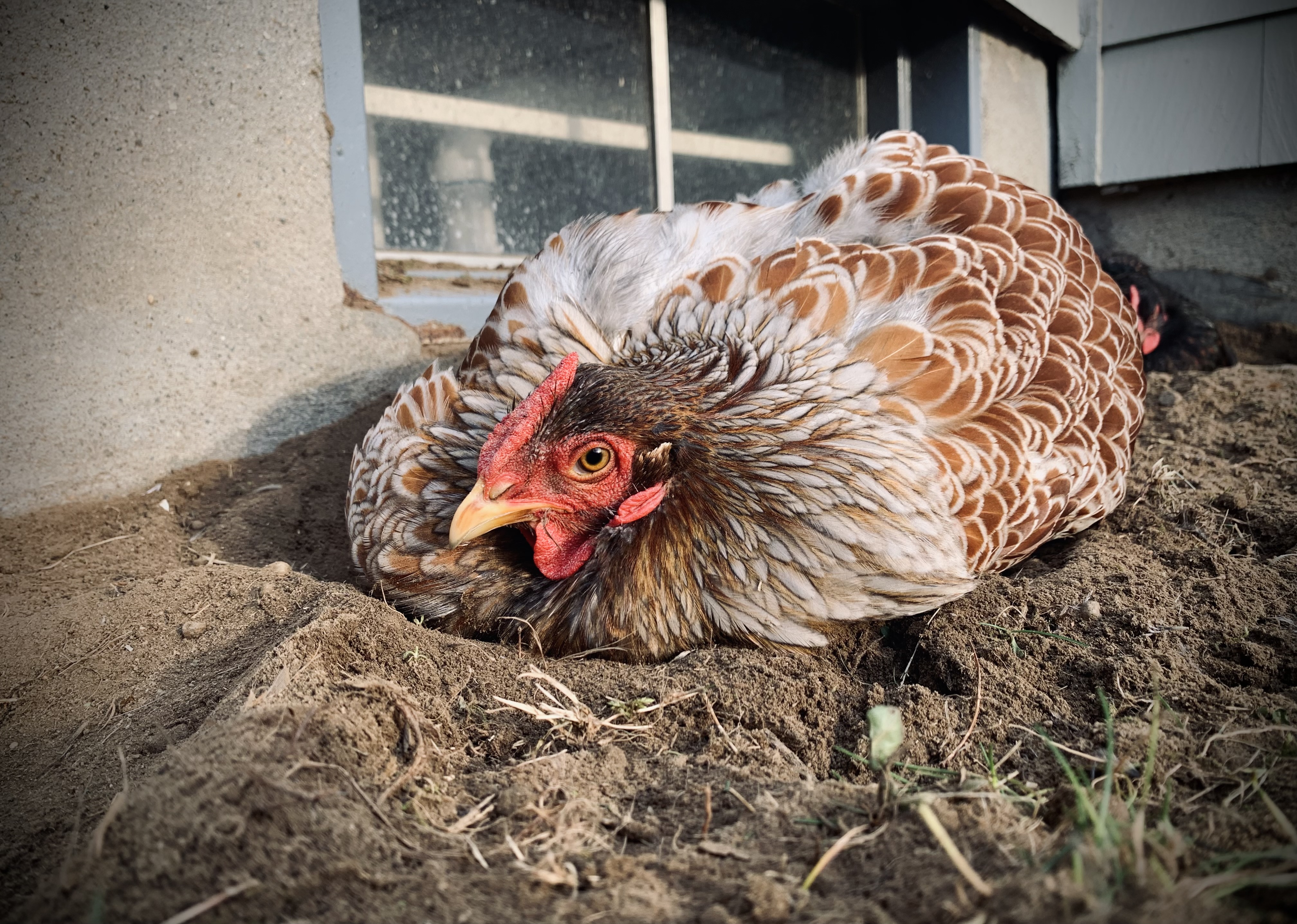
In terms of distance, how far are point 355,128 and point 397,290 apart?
533mm

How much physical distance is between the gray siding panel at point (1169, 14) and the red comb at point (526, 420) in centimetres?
422

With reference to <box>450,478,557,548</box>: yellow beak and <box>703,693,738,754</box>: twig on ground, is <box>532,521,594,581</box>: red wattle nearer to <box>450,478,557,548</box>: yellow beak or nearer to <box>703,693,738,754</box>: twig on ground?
<box>450,478,557,548</box>: yellow beak

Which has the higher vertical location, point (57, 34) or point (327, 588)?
point (57, 34)

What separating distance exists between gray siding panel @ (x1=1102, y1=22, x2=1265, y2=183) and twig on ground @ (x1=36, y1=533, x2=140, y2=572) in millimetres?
4774

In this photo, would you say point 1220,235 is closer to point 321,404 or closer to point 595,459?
point 595,459

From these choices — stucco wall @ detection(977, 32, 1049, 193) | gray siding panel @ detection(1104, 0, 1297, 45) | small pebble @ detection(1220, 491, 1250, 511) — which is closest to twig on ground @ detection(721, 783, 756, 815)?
small pebble @ detection(1220, 491, 1250, 511)

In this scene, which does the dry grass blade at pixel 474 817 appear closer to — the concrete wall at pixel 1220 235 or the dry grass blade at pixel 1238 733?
the dry grass blade at pixel 1238 733

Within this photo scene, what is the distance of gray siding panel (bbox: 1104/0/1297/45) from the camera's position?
152 inches

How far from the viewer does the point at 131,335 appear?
7.25 ft

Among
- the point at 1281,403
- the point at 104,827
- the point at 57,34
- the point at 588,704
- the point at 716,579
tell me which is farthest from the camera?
the point at 1281,403

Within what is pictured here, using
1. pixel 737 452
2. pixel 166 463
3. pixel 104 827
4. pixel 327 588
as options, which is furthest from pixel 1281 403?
pixel 166 463

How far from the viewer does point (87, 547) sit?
200 cm

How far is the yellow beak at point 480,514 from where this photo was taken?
144 centimetres

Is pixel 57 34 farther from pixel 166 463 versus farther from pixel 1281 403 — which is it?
pixel 1281 403
